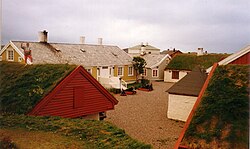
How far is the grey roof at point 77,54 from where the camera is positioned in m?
31.5

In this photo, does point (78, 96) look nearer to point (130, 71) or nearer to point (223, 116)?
point (223, 116)

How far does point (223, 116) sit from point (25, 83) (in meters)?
9.58

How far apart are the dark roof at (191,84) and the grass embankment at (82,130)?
11547 mm

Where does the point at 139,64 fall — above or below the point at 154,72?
above

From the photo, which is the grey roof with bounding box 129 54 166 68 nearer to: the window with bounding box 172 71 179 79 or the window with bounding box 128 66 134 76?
the window with bounding box 172 71 179 79

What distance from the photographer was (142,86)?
3762 cm

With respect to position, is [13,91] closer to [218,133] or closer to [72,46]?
[218,133]

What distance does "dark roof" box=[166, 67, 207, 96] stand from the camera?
19422mm

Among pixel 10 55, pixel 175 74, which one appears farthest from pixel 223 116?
pixel 175 74

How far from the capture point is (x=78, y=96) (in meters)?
13.5

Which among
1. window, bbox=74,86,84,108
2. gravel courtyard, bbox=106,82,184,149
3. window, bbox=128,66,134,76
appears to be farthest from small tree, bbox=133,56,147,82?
window, bbox=74,86,84,108

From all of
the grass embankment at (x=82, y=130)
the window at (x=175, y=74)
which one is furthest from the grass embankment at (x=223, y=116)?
the window at (x=175, y=74)

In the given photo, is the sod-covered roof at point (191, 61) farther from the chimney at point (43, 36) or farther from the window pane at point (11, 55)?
the window pane at point (11, 55)

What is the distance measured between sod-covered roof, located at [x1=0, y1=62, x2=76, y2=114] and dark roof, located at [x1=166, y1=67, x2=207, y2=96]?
9516 millimetres
